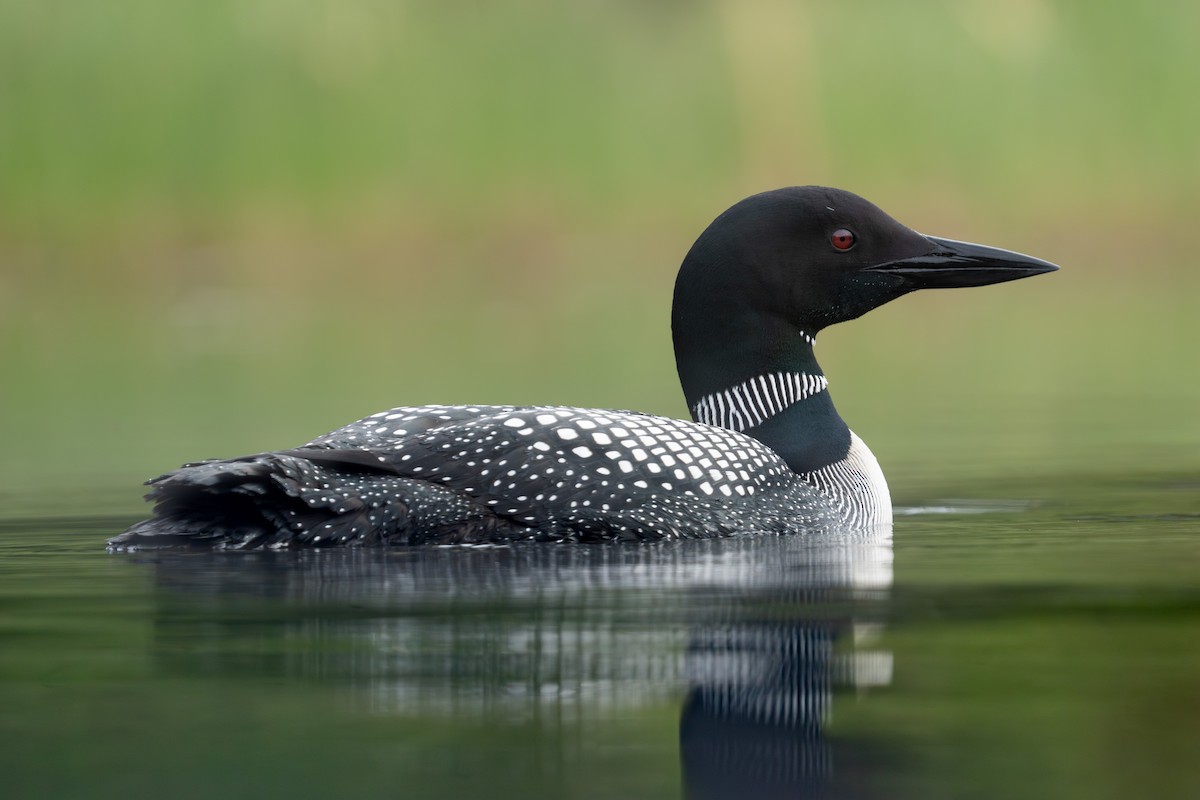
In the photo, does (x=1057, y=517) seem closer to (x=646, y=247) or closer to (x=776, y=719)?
(x=776, y=719)

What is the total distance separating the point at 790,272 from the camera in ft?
21.6

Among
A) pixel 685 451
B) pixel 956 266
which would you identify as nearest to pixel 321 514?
pixel 685 451

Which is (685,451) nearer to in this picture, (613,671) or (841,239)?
(841,239)

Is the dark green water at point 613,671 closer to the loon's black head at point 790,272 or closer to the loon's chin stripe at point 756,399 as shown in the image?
the loon's chin stripe at point 756,399

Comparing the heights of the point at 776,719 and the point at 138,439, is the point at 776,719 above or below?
below

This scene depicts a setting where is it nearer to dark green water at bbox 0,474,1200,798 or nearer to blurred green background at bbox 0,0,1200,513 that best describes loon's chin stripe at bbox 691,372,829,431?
dark green water at bbox 0,474,1200,798

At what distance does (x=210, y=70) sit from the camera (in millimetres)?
57156

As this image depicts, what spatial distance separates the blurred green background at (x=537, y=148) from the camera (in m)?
38.0

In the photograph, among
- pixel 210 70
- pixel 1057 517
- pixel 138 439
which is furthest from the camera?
pixel 210 70

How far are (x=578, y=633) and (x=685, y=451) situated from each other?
1683 millimetres

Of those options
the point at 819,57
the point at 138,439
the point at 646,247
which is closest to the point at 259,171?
the point at 646,247

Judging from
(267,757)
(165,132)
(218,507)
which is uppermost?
(165,132)

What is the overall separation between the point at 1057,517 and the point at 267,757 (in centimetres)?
370

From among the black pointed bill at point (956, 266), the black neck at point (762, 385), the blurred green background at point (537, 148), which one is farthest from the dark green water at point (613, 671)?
the blurred green background at point (537, 148)
